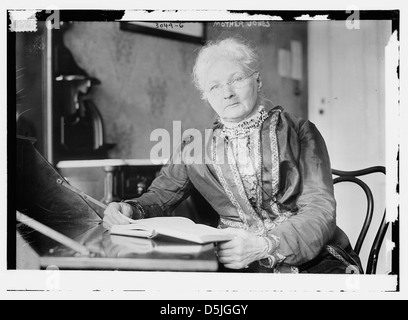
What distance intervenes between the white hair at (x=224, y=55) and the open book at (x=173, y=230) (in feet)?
1.39

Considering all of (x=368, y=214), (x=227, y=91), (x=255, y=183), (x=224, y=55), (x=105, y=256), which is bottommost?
(x=105, y=256)

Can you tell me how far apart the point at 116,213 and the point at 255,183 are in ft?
1.48

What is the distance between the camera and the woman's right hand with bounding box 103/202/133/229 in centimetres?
160

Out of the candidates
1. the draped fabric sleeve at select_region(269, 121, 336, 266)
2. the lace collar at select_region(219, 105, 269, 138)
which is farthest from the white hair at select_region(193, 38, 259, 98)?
the draped fabric sleeve at select_region(269, 121, 336, 266)

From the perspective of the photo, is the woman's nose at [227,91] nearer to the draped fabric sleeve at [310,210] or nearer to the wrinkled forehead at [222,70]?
the wrinkled forehead at [222,70]

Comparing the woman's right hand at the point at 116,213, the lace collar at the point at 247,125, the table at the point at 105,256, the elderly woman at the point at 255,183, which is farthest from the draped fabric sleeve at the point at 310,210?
the woman's right hand at the point at 116,213

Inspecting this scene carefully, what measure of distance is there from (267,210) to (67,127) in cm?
70

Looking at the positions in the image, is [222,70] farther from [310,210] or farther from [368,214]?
[368,214]

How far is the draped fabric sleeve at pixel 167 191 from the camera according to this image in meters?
1.63

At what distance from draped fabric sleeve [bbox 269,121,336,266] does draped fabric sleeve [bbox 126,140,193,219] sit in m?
0.32

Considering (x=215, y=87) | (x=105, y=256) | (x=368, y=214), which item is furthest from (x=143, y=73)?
(x=368, y=214)

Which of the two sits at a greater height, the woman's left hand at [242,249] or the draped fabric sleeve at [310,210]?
the draped fabric sleeve at [310,210]

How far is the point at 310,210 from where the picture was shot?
1.58m
